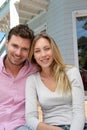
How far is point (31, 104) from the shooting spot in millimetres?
2066

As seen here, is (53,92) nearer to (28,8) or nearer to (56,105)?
(56,105)

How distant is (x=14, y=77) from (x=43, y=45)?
0.32 meters

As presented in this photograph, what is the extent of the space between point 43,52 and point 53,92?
0.86 feet

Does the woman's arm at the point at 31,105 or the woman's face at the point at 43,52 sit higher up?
the woman's face at the point at 43,52

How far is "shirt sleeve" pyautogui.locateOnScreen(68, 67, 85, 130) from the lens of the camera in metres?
1.94

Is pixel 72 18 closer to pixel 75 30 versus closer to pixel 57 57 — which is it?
pixel 75 30

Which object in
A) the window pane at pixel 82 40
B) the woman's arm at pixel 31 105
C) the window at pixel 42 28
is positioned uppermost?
the window at pixel 42 28

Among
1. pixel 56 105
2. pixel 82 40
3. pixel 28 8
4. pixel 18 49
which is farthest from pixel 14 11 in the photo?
pixel 56 105

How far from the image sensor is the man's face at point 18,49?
2.12 metres

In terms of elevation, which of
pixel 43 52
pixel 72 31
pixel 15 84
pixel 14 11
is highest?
pixel 14 11

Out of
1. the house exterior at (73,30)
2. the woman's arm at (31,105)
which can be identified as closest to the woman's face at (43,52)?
the woman's arm at (31,105)

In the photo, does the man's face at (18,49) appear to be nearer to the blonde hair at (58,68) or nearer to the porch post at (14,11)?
the blonde hair at (58,68)

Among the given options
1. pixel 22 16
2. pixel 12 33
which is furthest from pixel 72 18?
pixel 12 33

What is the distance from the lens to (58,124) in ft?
6.55
